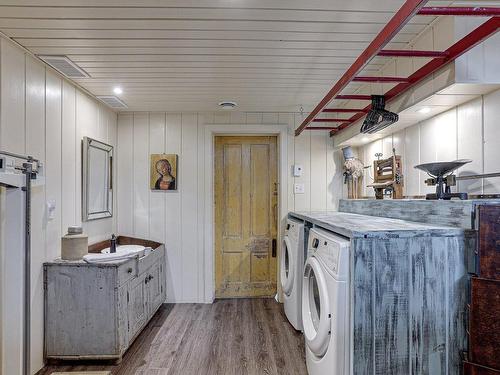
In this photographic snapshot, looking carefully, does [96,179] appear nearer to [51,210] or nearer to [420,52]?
[51,210]

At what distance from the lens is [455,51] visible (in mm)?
1601

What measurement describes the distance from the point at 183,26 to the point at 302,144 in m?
2.18

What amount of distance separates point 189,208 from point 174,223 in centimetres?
24

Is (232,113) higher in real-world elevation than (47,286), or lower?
higher

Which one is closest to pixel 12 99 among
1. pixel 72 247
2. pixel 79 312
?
pixel 72 247

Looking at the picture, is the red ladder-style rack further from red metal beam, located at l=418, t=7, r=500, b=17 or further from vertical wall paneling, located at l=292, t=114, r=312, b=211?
vertical wall paneling, located at l=292, t=114, r=312, b=211

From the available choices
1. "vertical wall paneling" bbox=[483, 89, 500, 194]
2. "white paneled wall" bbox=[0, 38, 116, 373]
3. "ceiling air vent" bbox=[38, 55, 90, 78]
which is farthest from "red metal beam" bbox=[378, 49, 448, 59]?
"white paneled wall" bbox=[0, 38, 116, 373]

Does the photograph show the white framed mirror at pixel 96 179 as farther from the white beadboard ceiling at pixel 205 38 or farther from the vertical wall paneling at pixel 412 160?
the vertical wall paneling at pixel 412 160

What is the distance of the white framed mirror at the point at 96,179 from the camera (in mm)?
2951

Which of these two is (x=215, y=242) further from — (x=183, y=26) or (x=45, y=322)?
(x=183, y=26)

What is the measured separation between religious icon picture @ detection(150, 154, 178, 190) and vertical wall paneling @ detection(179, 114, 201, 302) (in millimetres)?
90

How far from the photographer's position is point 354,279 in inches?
62.1

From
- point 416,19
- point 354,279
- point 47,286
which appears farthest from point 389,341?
point 47,286

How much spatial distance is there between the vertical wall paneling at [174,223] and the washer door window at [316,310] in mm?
1829
